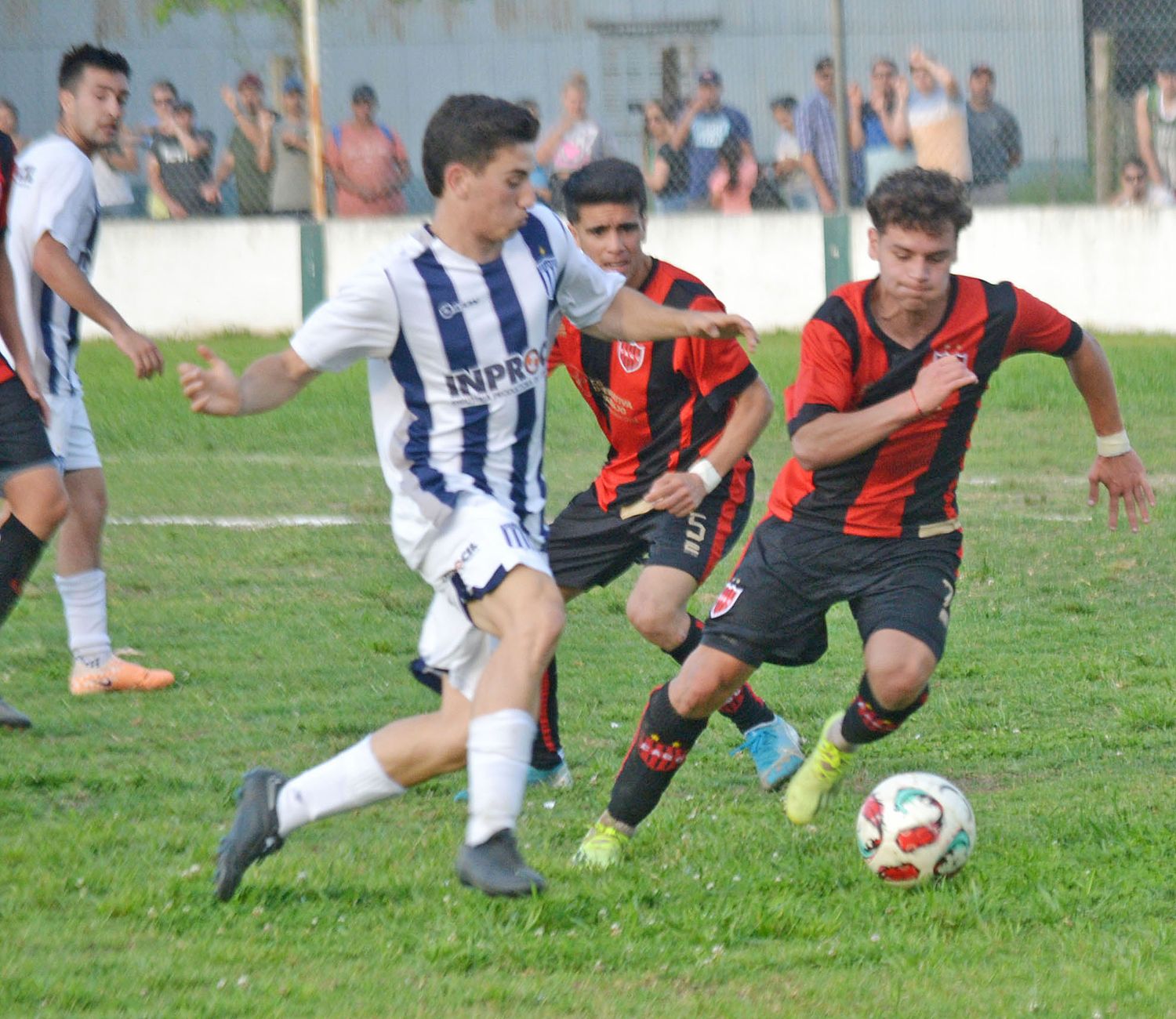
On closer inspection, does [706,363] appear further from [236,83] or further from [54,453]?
[236,83]

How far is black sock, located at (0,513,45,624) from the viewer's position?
6199mm

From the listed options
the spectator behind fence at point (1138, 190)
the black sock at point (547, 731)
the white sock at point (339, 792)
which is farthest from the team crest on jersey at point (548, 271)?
the spectator behind fence at point (1138, 190)

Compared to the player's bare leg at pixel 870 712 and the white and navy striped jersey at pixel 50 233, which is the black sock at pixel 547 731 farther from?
the white and navy striped jersey at pixel 50 233

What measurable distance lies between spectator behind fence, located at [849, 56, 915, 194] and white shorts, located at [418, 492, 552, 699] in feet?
36.6

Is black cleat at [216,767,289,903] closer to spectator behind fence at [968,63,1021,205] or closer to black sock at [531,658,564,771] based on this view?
black sock at [531,658,564,771]

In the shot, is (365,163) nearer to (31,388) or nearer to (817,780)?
(31,388)

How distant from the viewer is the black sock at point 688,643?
567 cm

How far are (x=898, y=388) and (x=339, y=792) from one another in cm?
181

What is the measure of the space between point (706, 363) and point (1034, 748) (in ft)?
5.23

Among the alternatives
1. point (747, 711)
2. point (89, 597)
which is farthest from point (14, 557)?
point (747, 711)

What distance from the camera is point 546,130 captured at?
1620cm

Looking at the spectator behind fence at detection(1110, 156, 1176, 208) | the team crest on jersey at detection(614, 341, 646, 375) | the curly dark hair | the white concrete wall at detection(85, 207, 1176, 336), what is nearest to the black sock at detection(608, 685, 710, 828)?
the team crest on jersey at detection(614, 341, 646, 375)

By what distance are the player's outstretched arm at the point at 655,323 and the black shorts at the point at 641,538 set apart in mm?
979

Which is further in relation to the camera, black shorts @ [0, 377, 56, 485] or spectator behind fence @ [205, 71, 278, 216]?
spectator behind fence @ [205, 71, 278, 216]
